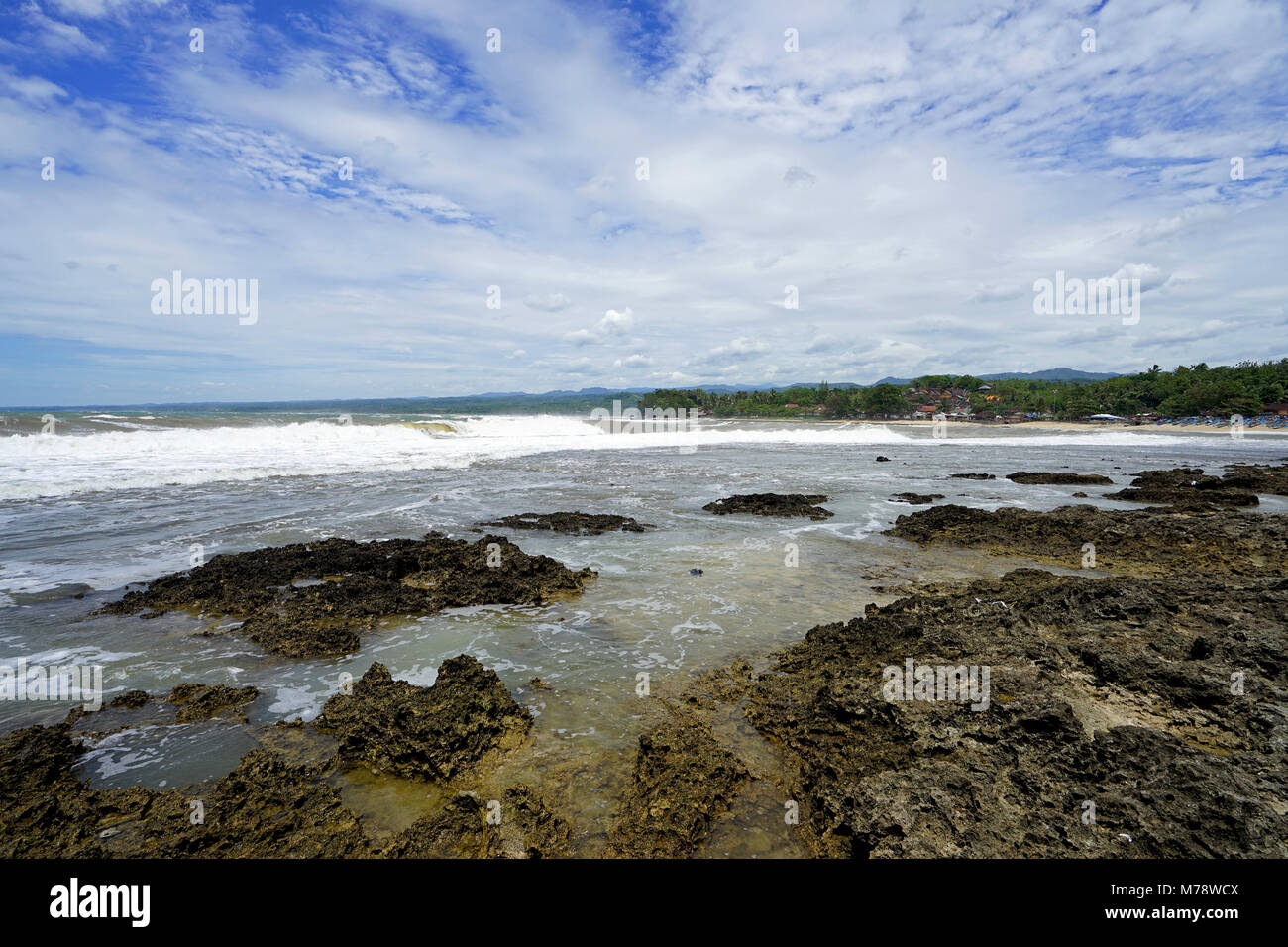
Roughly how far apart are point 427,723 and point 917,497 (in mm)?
16888

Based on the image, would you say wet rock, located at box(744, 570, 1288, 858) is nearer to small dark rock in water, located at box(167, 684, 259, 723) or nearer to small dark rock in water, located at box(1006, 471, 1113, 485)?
small dark rock in water, located at box(167, 684, 259, 723)

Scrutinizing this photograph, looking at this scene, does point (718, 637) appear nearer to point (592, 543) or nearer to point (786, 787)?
point (786, 787)

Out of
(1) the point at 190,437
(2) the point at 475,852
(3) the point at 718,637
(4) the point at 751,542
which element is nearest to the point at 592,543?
(4) the point at 751,542

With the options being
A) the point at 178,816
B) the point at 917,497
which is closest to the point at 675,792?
the point at 178,816

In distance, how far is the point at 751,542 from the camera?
40.7 feet

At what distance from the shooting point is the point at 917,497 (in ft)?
58.7

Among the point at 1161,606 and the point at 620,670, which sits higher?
the point at 1161,606

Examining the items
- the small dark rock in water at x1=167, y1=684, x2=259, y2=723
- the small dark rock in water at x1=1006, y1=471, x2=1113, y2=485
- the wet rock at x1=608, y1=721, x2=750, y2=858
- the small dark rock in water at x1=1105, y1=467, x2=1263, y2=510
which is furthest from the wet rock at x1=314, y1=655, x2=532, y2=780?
the small dark rock in water at x1=1006, y1=471, x2=1113, y2=485

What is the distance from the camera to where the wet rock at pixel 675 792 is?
3578 millimetres

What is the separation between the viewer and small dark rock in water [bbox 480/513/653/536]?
13.9 meters

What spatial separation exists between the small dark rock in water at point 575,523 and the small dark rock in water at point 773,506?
9.65 feet

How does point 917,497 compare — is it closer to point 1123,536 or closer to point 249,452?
point 1123,536

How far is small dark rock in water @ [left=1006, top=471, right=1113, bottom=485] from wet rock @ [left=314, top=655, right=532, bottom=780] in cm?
2339
